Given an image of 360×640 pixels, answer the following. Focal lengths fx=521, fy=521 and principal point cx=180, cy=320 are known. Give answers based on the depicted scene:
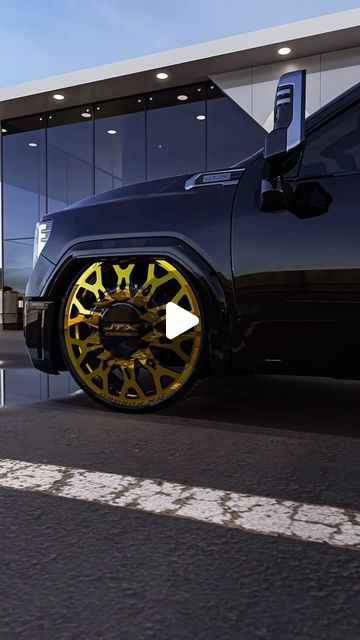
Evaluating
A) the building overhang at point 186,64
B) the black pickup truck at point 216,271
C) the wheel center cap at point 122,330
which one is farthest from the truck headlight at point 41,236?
the building overhang at point 186,64

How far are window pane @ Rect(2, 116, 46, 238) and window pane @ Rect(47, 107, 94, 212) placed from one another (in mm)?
298

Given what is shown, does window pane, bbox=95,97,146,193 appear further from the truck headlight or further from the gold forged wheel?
the gold forged wheel

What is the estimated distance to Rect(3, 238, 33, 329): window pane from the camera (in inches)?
545

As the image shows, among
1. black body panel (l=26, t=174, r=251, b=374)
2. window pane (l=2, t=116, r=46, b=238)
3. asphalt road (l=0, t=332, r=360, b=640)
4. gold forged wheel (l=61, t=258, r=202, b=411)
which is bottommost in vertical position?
asphalt road (l=0, t=332, r=360, b=640)

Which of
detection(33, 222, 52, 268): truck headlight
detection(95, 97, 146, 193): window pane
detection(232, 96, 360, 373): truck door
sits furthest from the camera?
detection(95, 97, 146, 193): window pane

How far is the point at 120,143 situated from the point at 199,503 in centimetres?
1212

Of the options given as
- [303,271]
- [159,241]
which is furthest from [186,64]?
[303,271]

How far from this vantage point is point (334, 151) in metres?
3.12

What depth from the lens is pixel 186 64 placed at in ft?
35.2

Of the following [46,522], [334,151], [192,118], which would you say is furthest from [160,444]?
[192,118]

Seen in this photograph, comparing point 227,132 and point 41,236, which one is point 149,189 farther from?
point 227,132

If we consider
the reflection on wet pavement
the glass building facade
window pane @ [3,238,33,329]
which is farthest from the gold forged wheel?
window pane @ [3,238,33,329]

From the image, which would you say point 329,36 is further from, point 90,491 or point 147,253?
point 90,491

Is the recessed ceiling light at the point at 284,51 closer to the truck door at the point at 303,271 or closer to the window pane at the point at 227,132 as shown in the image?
the window pane at the point at 227,132
